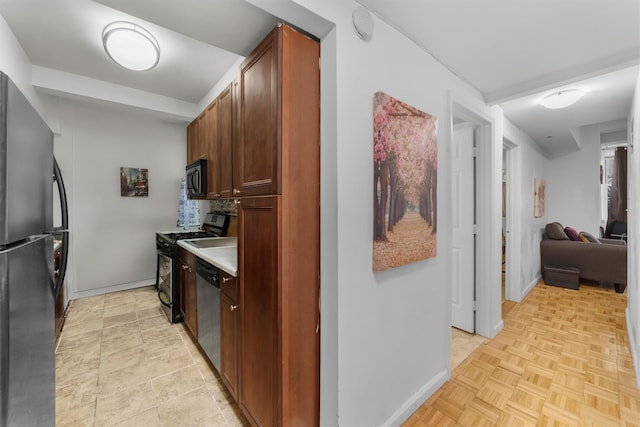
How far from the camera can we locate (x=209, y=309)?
6.56ft

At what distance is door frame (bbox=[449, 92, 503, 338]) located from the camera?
2.56 m

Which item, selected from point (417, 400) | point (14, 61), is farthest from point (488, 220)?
point (14, 61)

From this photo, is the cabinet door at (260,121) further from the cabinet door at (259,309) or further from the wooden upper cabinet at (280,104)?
the cabinet door at (259,309)

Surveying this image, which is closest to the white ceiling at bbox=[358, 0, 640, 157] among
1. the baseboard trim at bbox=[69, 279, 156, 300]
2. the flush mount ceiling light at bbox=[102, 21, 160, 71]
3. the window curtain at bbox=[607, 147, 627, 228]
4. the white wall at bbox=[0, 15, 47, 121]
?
the flush mount ceiling light at bbox=[102, 21, 160, 71]

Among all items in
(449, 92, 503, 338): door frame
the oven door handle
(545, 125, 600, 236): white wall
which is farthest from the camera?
(545, 125, 600, 236): white wall

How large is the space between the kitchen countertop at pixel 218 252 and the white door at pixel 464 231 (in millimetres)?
2174

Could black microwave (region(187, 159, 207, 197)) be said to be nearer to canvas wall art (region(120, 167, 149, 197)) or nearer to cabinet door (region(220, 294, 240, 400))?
cabinet door (region(220, 294, 240, 400))

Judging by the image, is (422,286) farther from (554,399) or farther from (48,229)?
(48,229)

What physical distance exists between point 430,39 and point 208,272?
7.18ft

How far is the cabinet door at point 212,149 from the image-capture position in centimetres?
242

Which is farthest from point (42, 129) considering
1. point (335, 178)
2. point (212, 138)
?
point (212, 138)

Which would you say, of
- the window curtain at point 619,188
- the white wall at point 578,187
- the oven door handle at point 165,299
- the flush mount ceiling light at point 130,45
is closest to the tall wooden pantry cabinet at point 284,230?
the flush mount ceiling light at point 130,45

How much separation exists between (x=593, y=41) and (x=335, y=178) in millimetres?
1966

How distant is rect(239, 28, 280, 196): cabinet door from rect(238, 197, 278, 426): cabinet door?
109 mm
